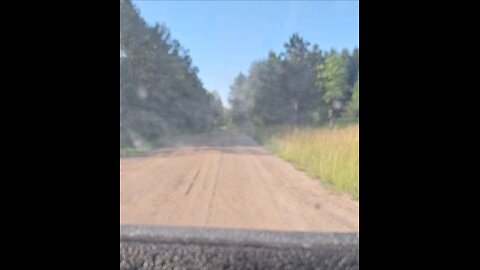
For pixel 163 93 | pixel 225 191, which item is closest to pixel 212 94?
pixel 163 93

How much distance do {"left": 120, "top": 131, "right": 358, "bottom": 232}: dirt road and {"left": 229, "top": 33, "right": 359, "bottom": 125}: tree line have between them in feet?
0.95

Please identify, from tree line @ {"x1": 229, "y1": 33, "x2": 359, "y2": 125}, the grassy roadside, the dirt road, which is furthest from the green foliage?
the dirt road

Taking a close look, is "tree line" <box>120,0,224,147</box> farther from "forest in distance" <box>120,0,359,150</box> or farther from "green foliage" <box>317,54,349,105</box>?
"green foliage" <box>317,54,349,105</box>

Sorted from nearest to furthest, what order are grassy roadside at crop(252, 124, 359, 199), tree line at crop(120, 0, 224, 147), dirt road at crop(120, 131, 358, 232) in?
1. dirt road at crop(120, 131, 358, 232)
2. grassy roadside at crop(252, 124, 359, 199)
3. tree line at crop(120, 0, 224, 147)

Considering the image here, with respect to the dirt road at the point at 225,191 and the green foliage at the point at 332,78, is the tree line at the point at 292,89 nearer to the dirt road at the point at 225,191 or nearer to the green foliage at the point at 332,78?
the green foliage at the point at 332,78

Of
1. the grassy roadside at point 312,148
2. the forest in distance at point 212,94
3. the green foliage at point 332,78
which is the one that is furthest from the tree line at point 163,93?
the green foliage at point 332,78

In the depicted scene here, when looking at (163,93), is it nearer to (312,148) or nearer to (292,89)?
(292,89)

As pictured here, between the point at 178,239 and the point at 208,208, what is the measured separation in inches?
23.7

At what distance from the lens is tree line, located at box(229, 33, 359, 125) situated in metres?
2.91

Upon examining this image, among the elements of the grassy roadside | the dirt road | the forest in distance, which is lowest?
the dirt road

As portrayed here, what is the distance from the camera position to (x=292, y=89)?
311 cm
